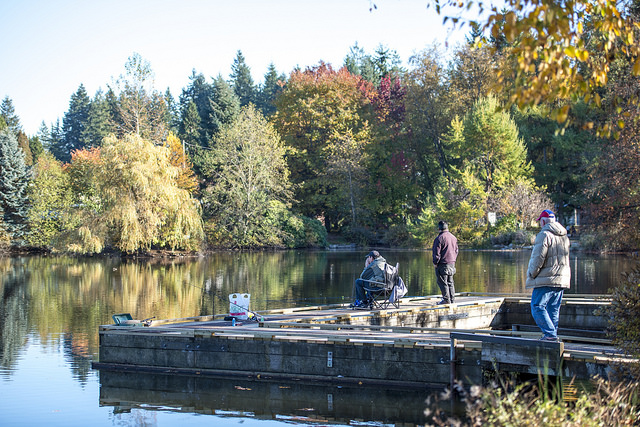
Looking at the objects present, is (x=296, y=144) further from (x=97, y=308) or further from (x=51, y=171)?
(x=97, y=308)

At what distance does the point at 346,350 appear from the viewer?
404 inches

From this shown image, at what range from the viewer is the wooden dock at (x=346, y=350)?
909cm

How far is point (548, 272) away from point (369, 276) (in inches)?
198

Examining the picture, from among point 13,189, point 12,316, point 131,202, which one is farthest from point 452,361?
point 13,189

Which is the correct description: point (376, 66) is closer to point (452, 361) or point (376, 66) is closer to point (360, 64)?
point (360, 64)

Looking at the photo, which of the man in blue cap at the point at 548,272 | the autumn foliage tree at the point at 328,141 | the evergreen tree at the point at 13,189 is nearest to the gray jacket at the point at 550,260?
the man in blue cap at the point at 548,272

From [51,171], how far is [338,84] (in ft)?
76.8

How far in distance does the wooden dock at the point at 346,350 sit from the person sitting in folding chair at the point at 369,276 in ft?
1.57

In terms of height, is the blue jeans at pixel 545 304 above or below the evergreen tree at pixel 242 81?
below

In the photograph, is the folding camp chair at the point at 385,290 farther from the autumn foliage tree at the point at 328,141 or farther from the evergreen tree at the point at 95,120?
the evergreen tree at the point at 95,120

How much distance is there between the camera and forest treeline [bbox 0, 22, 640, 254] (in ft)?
122

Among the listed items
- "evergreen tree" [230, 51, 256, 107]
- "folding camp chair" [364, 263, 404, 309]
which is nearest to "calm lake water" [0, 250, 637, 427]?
"folding camp chair" [364, 263, 404, 309]

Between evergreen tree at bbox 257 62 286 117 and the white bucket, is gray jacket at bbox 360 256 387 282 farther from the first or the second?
evergreen tree at bbox 257 62 286 117

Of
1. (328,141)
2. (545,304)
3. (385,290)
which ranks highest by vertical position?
(328,141)
